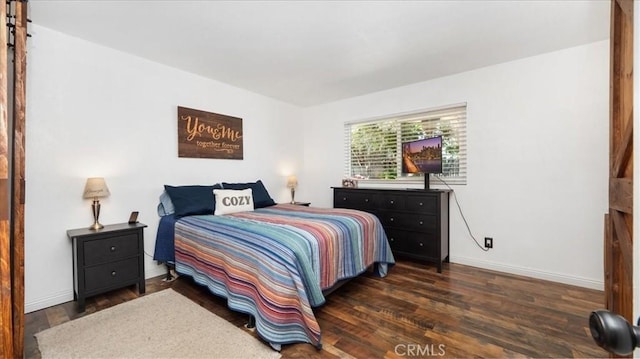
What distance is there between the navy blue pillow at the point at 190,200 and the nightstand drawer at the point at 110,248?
48 cm

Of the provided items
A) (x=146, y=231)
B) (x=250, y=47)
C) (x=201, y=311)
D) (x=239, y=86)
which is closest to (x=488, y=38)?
(x=250, y=47)

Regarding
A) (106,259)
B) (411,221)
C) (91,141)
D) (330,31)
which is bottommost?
(106,259)

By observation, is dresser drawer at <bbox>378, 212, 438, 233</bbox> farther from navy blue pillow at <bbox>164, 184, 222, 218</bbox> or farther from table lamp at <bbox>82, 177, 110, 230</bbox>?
table lamp at <bbox>82, 177, 110, 230</bbox>

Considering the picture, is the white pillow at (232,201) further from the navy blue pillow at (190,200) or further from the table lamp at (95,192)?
the table lamp at (95,192)

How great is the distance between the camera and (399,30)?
7.70 feet

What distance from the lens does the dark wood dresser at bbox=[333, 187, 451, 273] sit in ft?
10.2

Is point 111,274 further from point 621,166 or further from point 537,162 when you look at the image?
point 537,162

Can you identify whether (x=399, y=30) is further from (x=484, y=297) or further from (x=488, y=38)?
(x=484, y=297)

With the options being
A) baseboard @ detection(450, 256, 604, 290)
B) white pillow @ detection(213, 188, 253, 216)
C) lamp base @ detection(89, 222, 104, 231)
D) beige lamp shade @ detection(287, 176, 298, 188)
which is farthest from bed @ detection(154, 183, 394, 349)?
beige lamp shade @ detection(287, 176, 298, 188)

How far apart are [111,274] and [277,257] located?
65.5 inches

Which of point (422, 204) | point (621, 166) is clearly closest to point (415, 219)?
point (422, 204)

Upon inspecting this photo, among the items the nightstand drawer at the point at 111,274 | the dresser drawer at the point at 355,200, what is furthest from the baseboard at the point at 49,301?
the dresser drawer at the point at 355,200

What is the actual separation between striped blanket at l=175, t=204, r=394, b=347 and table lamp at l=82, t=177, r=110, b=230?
2.15ft

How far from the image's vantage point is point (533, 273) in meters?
2.88
